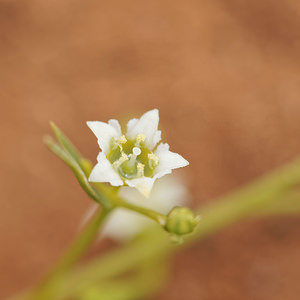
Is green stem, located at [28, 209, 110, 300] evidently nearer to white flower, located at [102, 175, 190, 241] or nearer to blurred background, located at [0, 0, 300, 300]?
white flower, located at [102, 175, 190, 241]

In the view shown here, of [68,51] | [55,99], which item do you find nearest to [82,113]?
[55,99]

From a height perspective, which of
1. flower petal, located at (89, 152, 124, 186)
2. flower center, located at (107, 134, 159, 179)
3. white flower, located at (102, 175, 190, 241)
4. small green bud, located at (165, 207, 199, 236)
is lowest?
small green bud, located at (165, 207, 199, 236)

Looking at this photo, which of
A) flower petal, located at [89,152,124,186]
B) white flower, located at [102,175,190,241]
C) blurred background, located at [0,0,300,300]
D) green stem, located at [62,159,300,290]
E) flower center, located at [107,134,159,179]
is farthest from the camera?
blurred background, located at [0,0,300,300]

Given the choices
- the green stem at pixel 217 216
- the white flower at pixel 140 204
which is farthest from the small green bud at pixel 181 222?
the white flower at pixel 140 204

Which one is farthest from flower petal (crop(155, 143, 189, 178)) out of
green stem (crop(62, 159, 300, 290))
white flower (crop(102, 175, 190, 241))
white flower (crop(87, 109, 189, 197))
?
white flower (crop(102, 175, 190, 241))

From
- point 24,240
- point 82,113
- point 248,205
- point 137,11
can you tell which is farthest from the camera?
point 137,11

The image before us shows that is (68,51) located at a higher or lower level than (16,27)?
lower

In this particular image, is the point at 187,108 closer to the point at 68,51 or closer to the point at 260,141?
the point at 260,141
